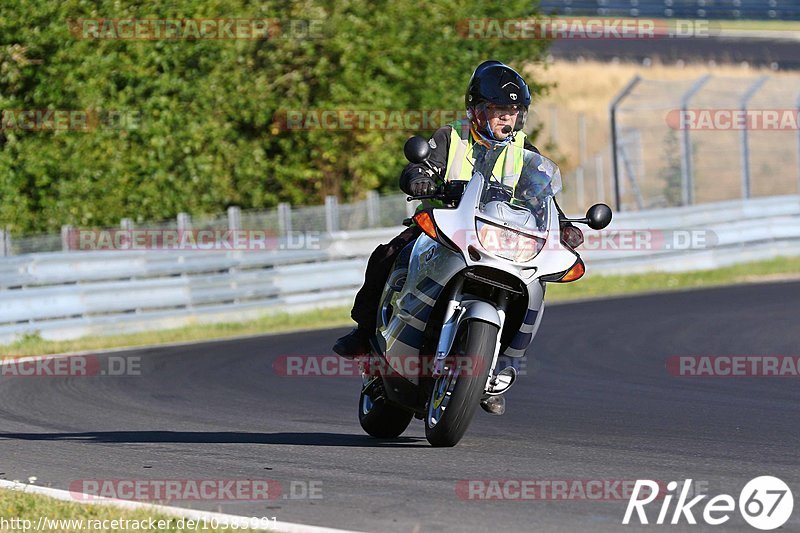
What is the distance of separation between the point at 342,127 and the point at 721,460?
20054 millimetres

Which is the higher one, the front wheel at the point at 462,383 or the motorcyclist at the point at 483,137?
the motorcyclist at the point at 483,137

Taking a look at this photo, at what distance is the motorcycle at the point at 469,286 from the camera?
713 cm

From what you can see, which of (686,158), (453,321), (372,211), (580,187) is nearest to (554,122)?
(580,187)

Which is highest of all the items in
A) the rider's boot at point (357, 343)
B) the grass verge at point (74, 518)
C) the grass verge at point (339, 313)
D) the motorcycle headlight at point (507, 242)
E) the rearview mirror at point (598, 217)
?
the rearview mirror at point (598, 217)

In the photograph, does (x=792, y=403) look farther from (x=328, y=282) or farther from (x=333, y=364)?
(x=328, y=282)

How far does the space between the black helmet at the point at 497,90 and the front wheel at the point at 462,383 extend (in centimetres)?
119

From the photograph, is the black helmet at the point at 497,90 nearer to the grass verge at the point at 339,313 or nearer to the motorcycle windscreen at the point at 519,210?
the motorcycle windscreen at the point at 519,210

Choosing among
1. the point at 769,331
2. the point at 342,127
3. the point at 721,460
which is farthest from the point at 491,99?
the point at 342,127

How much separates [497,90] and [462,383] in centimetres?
151

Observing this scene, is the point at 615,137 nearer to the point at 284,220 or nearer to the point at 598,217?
the point at 284,220

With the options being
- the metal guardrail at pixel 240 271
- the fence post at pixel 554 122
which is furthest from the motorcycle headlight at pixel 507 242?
the fence post at pixel 554 122

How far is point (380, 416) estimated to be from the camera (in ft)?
27.7

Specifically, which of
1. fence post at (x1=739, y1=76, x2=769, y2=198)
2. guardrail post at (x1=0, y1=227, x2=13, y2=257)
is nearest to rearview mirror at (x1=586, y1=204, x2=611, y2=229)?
guardrail post at (x1=0, y1=227, x2=13, y2=257)

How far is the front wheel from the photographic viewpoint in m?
7.11
